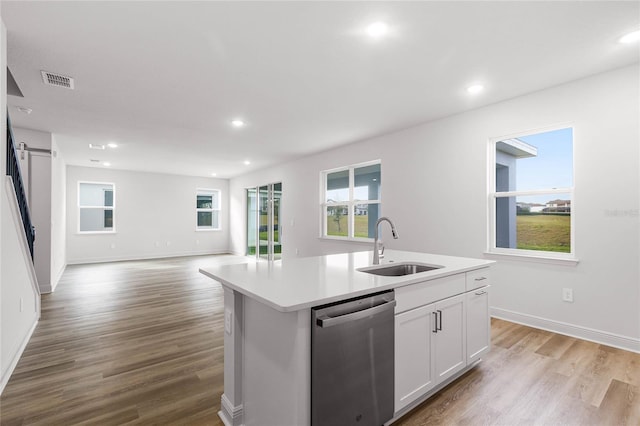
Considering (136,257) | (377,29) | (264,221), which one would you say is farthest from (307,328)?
(136,257)

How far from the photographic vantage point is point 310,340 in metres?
1.33

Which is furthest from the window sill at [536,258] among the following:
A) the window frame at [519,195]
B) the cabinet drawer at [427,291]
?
the cabinet drawer at [427,291]

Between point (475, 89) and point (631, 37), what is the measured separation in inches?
45.6

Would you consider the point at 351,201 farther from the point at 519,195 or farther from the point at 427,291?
the point at 427,291

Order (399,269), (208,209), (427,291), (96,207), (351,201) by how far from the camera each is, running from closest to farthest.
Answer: (427,291)
(399,269)
(351,201)
(96,207)
(208,209)

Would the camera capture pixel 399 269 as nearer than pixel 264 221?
Yes

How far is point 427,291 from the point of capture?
188 cm

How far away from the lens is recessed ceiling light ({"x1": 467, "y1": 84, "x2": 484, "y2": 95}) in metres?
3.12

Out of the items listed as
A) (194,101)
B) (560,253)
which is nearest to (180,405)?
(194,101)

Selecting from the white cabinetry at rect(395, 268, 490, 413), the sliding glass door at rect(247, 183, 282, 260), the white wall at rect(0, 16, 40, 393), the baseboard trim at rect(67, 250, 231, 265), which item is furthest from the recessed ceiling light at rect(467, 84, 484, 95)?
the baseboard trim at rect(67, 250, 231, 265)

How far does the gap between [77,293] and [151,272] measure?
5.81 ft

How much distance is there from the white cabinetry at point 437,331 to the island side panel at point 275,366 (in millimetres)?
633

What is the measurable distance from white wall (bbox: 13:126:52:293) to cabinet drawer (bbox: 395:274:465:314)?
5706 millimetres

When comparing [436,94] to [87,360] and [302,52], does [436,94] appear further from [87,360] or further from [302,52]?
[87,360]
